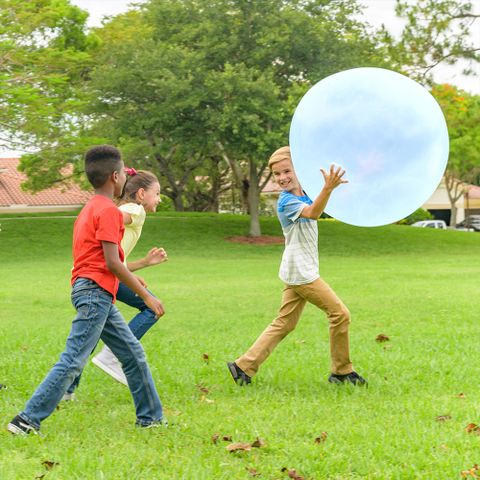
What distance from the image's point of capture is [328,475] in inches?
159

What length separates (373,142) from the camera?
5422mm

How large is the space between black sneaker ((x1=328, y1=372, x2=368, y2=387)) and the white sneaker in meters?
1.64

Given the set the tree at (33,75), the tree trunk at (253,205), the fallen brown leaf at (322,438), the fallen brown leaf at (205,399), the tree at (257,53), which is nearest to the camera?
the fallen brown leaf at (322,438)

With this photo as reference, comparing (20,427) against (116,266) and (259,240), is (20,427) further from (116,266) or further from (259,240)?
(259,240)

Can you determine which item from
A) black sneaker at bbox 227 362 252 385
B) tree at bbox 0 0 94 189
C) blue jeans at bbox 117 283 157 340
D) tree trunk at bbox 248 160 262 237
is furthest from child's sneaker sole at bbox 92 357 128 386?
tree trunk at bbox 248 160 262 237

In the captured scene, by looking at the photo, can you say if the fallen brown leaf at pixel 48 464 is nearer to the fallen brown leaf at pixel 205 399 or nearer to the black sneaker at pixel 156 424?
the black sneaker at pixel 156 424

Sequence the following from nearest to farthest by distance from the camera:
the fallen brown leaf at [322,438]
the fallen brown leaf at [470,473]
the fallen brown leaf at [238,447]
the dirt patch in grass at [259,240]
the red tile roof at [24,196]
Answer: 1. the fallen brown leaf at [470,473]
2. the fallen brown leaf at [238,447]
3. the fallen brown leaf at [322,438]
4. the dirt patch in grass at [259,240]
5. the red tile roof at [24,196]

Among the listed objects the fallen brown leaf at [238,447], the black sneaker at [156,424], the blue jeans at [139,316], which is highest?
Result: the blue jeans at [139,316]

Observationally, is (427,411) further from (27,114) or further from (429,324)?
(27,114)

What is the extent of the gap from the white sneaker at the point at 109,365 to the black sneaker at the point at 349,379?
164 centimetres

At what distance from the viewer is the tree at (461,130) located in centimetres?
3412

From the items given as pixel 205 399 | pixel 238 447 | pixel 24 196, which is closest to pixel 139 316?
pixel 205 399

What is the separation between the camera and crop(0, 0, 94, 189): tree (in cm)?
2577

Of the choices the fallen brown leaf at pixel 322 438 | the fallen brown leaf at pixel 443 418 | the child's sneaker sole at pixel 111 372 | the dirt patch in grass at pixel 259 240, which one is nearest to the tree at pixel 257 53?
the dirt patch in grass at pixel 259 240
